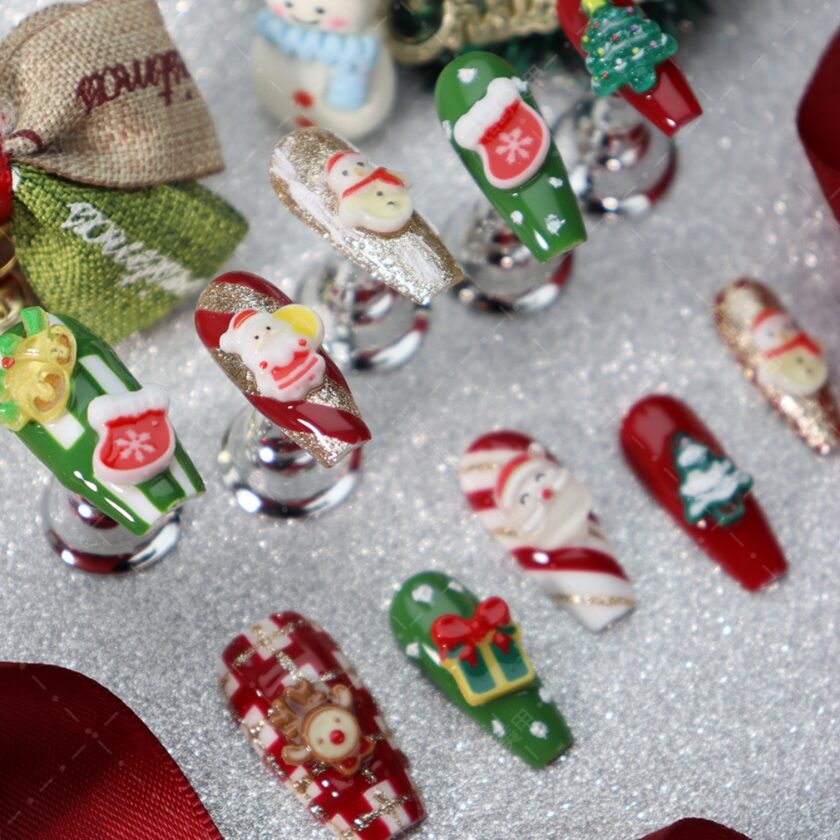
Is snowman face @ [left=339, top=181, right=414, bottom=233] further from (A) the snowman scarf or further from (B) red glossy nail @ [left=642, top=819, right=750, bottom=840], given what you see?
(B) red glossy nail @ [left=642, top=819, right=750, bottom=840]

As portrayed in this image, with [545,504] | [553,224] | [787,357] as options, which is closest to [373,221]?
[553,224]

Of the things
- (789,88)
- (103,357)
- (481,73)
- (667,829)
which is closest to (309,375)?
(103,357)

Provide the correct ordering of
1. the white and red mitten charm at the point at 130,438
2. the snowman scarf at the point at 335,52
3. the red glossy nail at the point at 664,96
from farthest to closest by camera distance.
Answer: the snowman scarf at the point at 335,52 → the red glossy nail at the point at 664,96 → the white and red mitten charm at the point at 130,438

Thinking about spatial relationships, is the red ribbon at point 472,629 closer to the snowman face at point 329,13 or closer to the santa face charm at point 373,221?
the santa face charm at point 373,221

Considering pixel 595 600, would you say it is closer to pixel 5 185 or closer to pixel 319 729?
pixel 319 729

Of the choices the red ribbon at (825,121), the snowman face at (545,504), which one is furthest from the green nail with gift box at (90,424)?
the red ribbon at (825,121)

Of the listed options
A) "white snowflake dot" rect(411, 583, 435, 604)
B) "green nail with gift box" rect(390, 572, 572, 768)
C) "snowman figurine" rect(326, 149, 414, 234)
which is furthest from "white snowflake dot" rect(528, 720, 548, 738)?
"snowman figurine" rect(326, 149, 414, 234)
